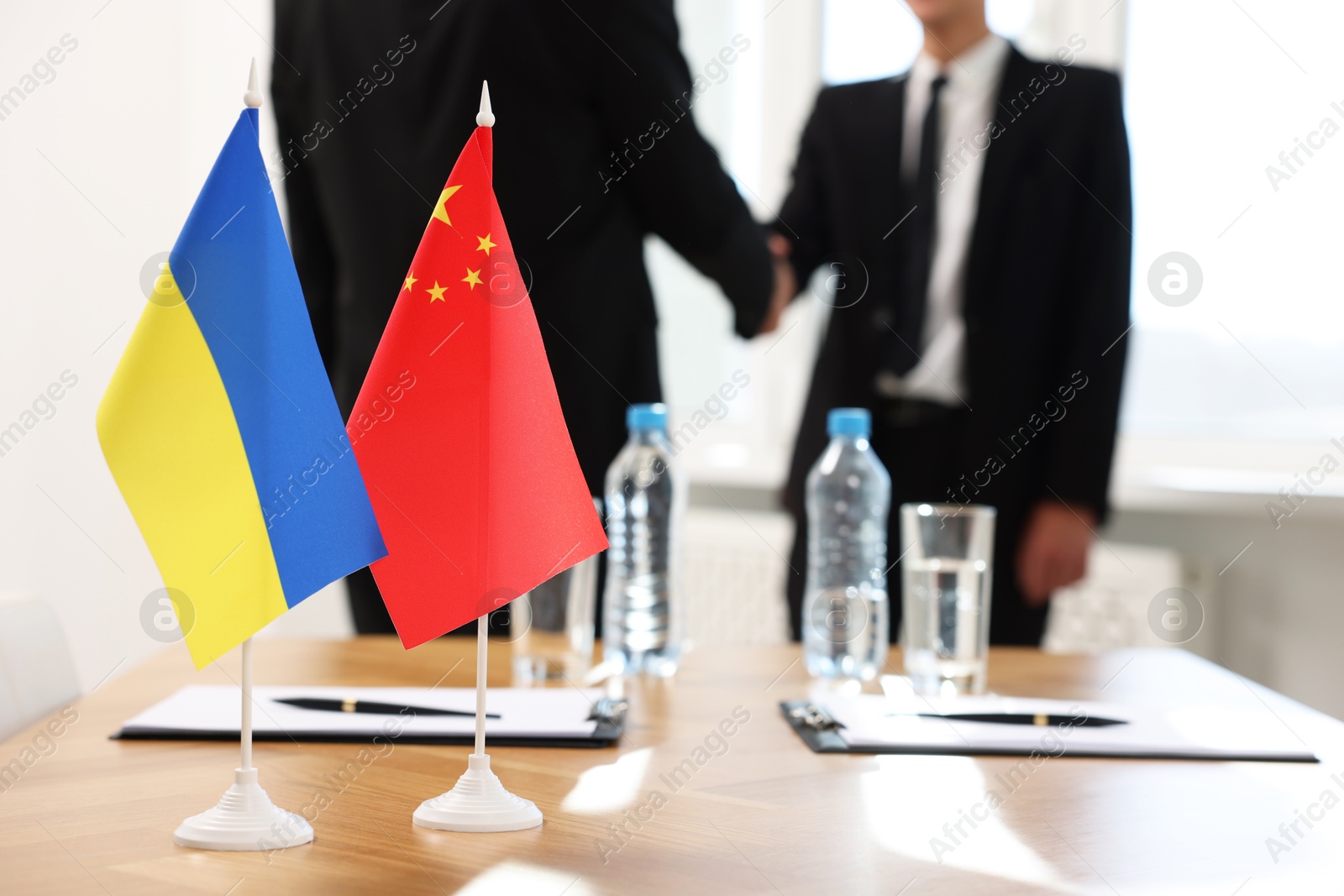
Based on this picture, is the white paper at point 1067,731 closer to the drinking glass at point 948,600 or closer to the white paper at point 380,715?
the drinking glass at point 948,600

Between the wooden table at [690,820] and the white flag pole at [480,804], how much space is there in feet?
0.03

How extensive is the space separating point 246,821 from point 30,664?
529 mm

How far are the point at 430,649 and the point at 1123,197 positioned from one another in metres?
1.33

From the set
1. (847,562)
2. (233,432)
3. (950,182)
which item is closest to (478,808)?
(233,432)

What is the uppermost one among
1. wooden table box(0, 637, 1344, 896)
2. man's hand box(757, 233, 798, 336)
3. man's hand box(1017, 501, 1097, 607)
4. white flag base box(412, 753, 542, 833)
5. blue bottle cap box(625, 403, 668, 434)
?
man's hand box(757, 233, 798, 336)

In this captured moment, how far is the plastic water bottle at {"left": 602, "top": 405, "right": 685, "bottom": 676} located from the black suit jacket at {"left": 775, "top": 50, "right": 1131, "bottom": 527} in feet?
2.28

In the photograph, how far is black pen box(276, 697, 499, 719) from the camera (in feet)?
3.09

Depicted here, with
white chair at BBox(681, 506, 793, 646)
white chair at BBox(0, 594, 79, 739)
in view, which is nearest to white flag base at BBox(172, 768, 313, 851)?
white chair at BBox(0, 594, 79, 739)

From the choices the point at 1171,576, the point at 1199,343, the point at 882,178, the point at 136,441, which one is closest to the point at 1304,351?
the point at 1199,343

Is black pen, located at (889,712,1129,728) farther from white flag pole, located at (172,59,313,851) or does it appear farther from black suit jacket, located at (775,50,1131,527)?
black suit jacket, located at (775,50,1131,527)

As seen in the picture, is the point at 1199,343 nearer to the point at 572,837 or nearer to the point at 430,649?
the point at 430,649

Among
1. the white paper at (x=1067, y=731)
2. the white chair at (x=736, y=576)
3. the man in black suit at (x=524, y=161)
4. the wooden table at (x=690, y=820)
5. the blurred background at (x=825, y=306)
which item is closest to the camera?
the wooden table at (x=690, y=820)

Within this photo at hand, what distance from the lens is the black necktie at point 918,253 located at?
194 centimetres

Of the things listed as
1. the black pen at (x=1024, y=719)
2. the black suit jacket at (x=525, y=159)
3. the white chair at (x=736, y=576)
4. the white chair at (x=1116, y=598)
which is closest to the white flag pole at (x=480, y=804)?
the black pen at (x=1024, y=719)
